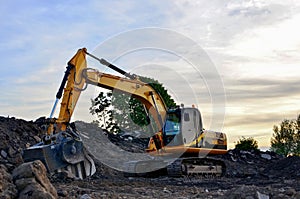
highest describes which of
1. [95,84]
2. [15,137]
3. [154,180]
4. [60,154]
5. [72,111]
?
[95,84]

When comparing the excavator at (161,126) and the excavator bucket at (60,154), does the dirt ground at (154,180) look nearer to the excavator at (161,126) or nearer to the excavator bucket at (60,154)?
the excavator bucket at (60,154)

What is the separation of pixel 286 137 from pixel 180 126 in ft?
68.7

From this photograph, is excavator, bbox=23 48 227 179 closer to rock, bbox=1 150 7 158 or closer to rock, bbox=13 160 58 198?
rock, bbox=1 150 7 158

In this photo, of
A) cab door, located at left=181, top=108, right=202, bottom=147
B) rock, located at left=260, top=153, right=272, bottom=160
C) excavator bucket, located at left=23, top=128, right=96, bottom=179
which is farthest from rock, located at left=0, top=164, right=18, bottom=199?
rock, located at left=260, top=153, right=272, bottom=160

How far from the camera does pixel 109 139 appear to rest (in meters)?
27.7

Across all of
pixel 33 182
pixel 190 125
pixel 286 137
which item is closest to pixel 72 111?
pixel 190 125

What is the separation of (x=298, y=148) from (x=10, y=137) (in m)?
20.6

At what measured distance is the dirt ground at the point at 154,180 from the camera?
8127 millimetres

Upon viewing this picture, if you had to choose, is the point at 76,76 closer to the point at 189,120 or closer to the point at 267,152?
the point at 189,120

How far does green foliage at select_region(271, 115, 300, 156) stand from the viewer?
34.7m

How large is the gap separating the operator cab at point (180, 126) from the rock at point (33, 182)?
906 cm

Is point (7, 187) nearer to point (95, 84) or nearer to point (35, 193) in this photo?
point (35, 193)

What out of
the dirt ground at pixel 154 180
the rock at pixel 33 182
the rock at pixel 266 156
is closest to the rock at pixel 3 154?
the dirt ground at pixel 154 180

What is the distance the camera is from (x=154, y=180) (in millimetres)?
15203
